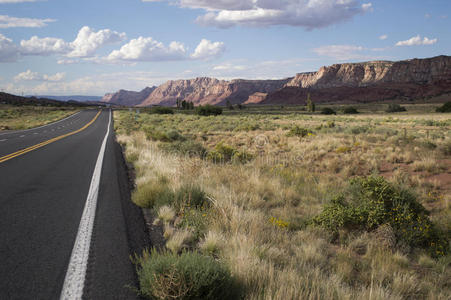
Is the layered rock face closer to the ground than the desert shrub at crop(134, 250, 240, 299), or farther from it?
farther from it

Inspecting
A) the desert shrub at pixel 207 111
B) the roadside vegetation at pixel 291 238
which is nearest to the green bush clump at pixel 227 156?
the roadside vegetation at pixel 291 238

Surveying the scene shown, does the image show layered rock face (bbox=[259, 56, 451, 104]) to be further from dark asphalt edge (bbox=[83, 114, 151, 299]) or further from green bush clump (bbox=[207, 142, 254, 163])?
dark asphalt edge (bbox=[83, 114, 151, 299])

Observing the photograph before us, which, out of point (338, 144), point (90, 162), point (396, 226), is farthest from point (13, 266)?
point (338, 144)

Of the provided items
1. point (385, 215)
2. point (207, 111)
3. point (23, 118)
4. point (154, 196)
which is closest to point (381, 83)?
point (207, 111)

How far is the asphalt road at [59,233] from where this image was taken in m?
3.19

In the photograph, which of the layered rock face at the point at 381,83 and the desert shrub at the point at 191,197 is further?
the layered rock face at the point at 381,83

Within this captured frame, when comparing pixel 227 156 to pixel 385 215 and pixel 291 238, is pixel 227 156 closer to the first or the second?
pixel 385 215

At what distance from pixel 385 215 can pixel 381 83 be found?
580ft

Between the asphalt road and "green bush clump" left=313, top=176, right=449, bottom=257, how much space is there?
3.45 meters

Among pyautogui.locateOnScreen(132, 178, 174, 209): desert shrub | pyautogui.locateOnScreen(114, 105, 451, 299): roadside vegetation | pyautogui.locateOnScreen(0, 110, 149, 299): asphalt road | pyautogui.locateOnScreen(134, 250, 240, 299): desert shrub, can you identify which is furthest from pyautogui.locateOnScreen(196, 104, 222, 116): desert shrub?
pyautogui.locateOnScreen(134, 250, 240, 299): desert shrub

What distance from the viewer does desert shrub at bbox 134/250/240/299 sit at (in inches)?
110

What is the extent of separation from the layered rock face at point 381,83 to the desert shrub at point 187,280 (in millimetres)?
146660

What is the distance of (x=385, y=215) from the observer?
5.38 metres

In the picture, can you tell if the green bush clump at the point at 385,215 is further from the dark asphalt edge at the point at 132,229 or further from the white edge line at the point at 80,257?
the white edge line at the point at 80,257
